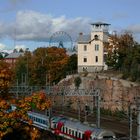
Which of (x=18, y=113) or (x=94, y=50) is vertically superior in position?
(x=94, y=50)

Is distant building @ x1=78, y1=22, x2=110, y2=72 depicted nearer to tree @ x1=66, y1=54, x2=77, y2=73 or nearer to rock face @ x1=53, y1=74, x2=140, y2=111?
tree @ x1=66, y1=54, x2=77, y2=73

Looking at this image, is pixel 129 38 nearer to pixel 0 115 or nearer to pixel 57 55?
pixel 57 55

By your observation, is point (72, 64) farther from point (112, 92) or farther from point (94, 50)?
point (112, 92)

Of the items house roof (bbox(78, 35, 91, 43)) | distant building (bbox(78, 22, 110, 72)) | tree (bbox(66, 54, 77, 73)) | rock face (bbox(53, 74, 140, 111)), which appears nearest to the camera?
rock face (bbox(53, 74, 140, 111))

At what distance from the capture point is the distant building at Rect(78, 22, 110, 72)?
329 feet

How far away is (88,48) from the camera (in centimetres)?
10212

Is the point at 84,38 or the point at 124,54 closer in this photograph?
the point at 124,54

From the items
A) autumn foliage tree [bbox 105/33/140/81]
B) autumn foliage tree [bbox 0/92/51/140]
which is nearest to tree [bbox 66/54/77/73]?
autumn foliage tree [bbox 105/33/140/81]

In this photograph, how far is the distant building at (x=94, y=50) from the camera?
100 metres

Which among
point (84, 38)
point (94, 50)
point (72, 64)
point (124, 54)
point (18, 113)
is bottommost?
point (18, 113)

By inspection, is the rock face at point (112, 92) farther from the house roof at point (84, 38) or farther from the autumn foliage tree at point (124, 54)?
the house roof at point (84, 38)

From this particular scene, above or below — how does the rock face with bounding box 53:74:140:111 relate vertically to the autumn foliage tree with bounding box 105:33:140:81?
below

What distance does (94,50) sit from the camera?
101312 mm

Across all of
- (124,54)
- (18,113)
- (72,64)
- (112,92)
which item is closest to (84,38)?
(72,64)
